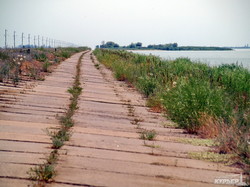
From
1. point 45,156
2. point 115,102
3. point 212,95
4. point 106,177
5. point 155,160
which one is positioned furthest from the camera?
point 115,102

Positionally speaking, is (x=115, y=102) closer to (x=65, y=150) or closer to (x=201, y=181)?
(x=65, y=150)

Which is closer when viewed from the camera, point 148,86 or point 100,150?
point 100,150

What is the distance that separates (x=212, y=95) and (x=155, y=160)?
2319 millimetres

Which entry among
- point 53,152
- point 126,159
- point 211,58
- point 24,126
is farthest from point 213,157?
point 211,58

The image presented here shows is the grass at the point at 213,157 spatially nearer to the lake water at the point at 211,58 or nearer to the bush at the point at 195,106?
the bush at the point at 195,106

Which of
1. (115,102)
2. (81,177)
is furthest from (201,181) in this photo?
(115,102)

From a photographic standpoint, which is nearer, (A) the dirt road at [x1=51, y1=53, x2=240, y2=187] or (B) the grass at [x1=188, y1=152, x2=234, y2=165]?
(A) the dirt road at [x1=51, y1=53, x2=240, y2=187]

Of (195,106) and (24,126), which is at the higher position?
(195,106)

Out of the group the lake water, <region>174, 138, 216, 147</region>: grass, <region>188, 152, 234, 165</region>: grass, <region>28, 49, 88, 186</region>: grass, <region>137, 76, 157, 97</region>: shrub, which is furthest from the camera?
the lake water

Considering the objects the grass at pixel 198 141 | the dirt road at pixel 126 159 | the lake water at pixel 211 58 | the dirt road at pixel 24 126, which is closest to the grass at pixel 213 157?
the dirt road at pixel 126 159

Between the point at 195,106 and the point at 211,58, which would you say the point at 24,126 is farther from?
the point at 211,58

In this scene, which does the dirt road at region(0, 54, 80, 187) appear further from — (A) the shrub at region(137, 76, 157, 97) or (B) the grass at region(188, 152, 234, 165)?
(A) the shrub at region(137, 76, 157, 97)

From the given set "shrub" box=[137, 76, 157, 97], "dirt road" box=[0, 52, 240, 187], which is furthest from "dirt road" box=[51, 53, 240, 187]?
"shrub" box=[137, 76, 157, 97]

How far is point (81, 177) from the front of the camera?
8.56 ft
